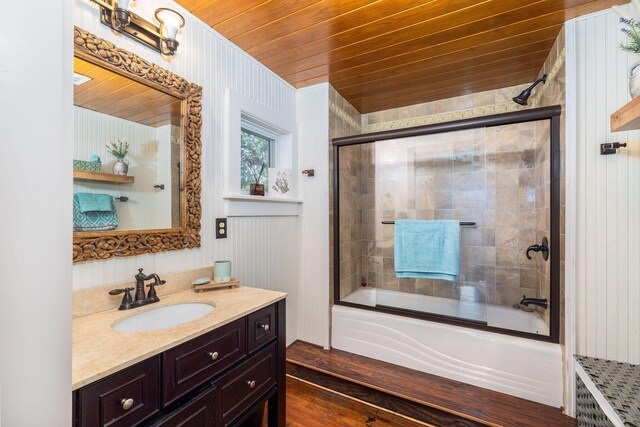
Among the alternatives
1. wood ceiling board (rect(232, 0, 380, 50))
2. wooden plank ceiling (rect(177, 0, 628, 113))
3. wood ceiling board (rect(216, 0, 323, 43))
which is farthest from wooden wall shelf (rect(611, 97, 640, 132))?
wood ceiling board (rect(216, 0, 323, 43))

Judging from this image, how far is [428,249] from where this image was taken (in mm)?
2125

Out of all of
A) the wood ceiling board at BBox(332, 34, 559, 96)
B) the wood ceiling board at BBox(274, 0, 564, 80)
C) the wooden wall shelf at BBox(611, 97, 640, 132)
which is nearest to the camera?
the wooden wall shelf at BBox(611, 97, 640, 132)

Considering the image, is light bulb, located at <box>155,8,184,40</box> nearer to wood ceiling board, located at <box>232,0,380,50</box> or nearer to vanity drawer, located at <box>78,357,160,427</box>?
wood ceiling board, located at <box>232,0,380,50</box>

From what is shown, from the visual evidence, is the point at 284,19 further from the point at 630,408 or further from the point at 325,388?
the point at 630,408

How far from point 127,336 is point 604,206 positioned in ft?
7.71

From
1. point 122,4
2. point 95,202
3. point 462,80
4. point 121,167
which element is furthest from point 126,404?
point 462,80

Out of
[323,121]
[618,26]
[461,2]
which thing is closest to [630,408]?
[618,26]

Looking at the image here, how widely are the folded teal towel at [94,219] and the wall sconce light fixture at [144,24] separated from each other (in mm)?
773

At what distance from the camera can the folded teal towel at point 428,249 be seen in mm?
2084

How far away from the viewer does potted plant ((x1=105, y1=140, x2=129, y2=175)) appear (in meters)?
1.21

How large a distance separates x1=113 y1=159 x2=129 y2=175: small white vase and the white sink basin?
2.08 ft

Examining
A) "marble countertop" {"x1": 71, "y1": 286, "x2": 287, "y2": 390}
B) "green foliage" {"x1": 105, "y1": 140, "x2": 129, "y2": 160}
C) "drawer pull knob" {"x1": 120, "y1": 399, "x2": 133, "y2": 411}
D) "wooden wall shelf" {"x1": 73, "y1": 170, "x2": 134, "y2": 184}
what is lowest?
"drawer pull knob" {"x1": 120, "y1": 399, "x2": 133, "y2": 411}

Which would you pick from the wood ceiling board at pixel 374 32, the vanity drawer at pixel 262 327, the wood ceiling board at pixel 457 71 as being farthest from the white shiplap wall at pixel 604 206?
the vanity drawer at pixel 262 327

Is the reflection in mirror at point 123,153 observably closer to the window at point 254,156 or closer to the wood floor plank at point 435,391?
the window at point 254,156
